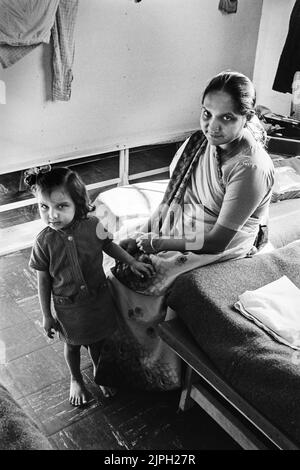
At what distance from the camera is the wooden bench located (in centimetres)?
141

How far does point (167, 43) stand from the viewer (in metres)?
3.45

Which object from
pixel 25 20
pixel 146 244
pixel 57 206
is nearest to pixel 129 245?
pixel 146 244

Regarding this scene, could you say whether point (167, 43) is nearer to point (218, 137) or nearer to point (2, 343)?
point (218, 137)

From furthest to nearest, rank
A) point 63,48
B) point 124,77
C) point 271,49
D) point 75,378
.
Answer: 1. point 271,49
2. point 124,77
3. point 63,48
4. point 75,378

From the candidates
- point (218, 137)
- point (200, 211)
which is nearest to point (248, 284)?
point (200, 211)

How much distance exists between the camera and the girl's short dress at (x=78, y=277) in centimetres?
171

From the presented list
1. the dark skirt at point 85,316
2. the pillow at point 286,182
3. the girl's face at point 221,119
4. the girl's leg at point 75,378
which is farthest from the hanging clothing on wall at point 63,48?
the girl's leg at point 75,378

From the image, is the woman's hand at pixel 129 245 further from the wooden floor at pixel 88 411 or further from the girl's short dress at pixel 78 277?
the wooden floor at pixel 88 411

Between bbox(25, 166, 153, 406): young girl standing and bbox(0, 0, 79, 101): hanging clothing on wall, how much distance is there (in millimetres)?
1214

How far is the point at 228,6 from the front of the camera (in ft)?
11.8

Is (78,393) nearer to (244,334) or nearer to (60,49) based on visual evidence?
(244,334)

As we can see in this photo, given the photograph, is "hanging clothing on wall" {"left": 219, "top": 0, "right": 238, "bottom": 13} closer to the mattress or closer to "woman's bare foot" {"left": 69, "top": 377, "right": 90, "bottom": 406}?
the mattress

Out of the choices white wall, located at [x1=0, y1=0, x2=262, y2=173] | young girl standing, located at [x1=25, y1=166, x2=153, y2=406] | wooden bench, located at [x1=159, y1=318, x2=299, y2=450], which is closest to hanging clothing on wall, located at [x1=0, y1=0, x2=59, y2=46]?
white wall, located at [x1=0, y1=0, x2=262, y2=173]

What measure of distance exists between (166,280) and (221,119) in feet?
2.05
